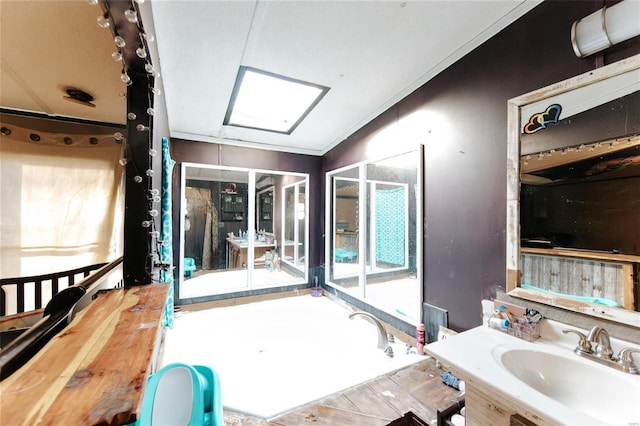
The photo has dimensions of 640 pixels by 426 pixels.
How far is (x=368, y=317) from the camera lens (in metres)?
2.24

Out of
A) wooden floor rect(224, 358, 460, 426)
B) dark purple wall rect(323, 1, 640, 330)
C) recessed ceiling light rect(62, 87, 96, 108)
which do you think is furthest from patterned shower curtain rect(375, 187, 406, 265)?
recessed ceiling light rect(62, 87, 96, 108)

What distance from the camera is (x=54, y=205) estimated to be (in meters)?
0.63

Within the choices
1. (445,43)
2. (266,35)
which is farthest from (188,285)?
(445,43)

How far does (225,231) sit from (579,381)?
3.36 m

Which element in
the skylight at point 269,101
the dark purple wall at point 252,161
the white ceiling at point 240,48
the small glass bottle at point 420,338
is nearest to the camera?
the white ceiling at point 240,48

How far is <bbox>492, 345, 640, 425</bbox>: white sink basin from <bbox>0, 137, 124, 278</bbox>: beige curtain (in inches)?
65.2

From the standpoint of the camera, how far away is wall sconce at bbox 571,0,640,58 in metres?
1.01

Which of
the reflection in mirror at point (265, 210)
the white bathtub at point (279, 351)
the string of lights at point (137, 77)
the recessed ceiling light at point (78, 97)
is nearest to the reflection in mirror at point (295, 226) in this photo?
the reflection in mirror at point (265, 210)

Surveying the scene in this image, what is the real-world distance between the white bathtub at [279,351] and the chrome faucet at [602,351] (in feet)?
3.32

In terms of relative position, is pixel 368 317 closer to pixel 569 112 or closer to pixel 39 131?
pixel 569 112

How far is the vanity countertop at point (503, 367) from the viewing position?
0.79 m

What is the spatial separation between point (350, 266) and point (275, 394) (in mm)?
1726

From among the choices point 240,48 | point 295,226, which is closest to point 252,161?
point 295,226

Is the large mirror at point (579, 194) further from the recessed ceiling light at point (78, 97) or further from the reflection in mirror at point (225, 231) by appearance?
the reflection in mirror at point (225, 231)
